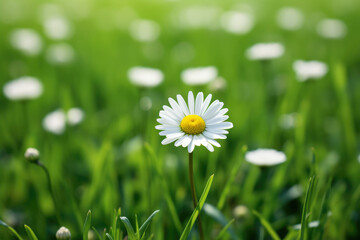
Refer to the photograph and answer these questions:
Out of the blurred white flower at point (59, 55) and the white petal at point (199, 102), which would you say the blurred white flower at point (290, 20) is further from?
the white petal at point (199, 102)

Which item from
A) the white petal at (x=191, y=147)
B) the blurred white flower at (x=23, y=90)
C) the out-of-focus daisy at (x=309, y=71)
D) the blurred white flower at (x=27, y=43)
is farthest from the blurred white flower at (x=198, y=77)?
the blurred white flower at (x=27, y=43)

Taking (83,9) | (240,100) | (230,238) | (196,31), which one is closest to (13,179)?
(230,238)

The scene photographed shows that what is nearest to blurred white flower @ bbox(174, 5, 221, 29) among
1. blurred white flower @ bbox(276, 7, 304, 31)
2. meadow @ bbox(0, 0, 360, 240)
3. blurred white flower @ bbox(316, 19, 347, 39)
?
meadow @ bbox(0, 0, 360, 240)

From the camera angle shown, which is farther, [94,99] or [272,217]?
[94,99]

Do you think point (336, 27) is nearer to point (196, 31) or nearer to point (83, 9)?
point (196, 31)

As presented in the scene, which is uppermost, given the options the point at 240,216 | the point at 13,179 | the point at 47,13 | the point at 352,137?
the point at 47,13

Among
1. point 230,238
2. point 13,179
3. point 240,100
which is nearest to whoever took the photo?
point 230,238
